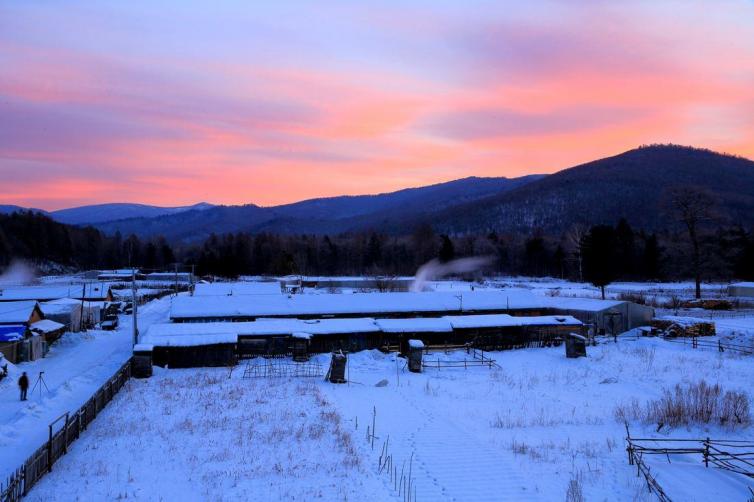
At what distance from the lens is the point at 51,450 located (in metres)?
14.0

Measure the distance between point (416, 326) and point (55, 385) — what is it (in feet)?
66.4

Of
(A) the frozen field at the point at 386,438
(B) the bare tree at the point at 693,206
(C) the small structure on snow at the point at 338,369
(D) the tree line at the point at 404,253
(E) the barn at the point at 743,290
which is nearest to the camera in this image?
(A) the frozen field at the point at 386,438

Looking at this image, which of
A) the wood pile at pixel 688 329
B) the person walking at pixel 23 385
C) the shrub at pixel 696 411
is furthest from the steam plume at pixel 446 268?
the person walking at pixel 23 385

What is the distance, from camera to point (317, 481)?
12906 mm

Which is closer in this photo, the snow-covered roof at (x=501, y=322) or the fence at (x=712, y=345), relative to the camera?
the fence at (x=712, y=345)

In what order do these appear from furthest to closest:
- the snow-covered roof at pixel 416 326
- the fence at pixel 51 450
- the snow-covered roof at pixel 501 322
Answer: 1. the snow-covered roof at pixel 501 322
2. the snow-covered roof at pixel 416 326
3. the fence at pixel 51 450

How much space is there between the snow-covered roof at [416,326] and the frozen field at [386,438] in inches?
266

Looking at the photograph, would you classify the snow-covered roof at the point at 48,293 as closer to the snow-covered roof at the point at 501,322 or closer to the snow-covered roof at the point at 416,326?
the snow-covered roof at the point at 416,326

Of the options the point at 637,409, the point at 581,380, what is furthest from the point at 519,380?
the point at 637,409

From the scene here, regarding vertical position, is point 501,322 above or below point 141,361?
above

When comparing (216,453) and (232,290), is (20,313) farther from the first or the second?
(216,453)

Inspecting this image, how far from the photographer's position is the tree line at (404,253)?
84.8 meters

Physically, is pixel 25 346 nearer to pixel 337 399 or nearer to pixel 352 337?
pixel 352 337

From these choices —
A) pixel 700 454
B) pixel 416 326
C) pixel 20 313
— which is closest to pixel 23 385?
pixel 20 313
